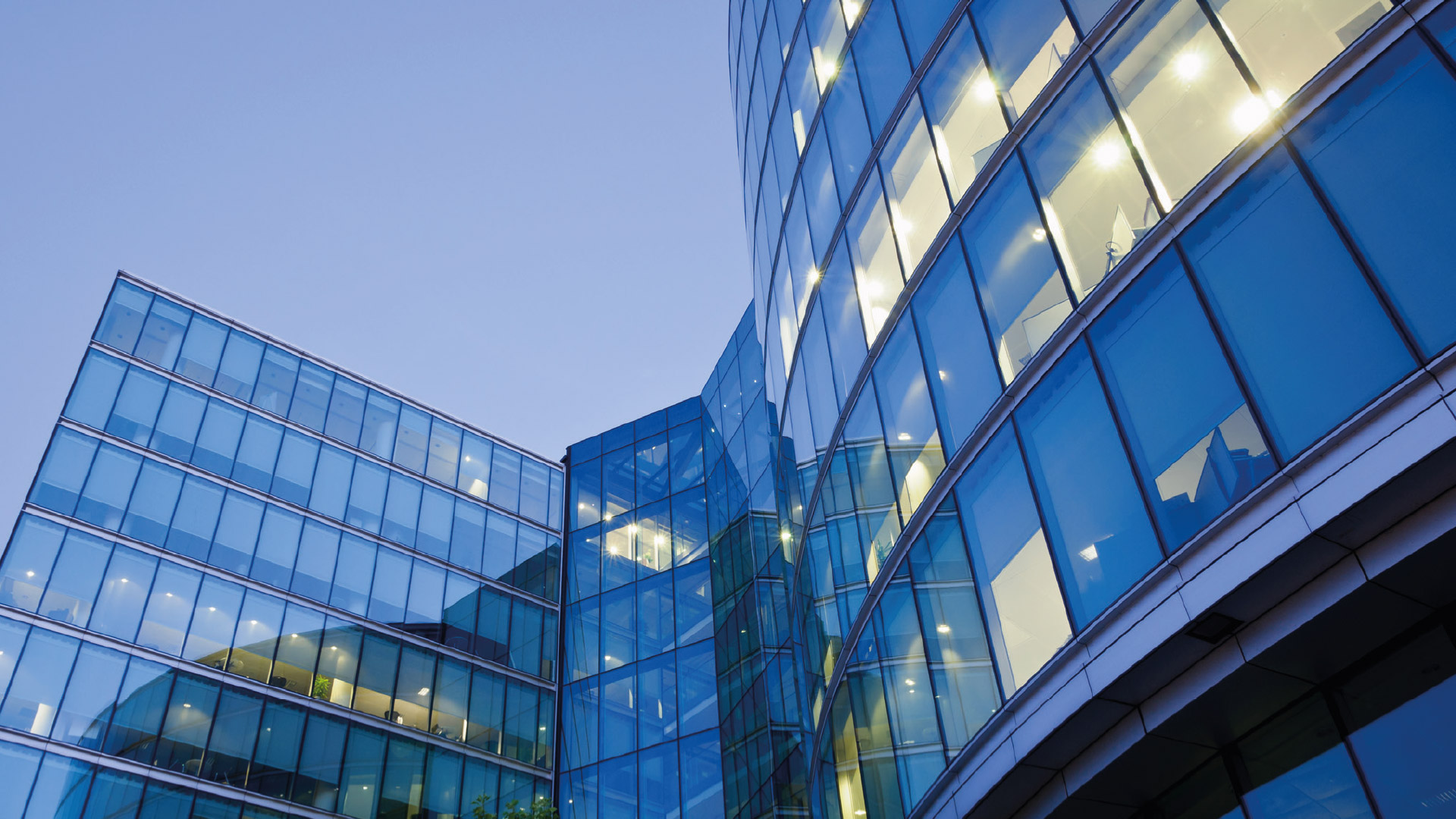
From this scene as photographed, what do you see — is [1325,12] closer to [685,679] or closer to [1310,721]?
[1310,721]

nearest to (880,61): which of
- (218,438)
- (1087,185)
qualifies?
(1087,185)

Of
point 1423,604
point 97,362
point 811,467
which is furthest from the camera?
point 97,362

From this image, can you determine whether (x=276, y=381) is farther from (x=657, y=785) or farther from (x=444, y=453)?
(x=657, y=785)

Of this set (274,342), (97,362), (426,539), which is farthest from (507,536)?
(97,362)

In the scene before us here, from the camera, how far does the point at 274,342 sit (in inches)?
1742

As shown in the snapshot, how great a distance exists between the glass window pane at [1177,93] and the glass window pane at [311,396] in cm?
3543

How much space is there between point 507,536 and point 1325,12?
3879cm

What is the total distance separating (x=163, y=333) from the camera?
41188 mm

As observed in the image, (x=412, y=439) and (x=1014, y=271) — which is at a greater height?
(x=412, y=439)

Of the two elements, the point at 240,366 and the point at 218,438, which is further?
the point at 240,366

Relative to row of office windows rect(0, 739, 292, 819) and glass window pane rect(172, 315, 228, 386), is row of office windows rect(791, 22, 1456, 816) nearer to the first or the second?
row of office windows rect(0, 739, 292, 819)

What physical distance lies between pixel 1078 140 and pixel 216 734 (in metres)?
30.8

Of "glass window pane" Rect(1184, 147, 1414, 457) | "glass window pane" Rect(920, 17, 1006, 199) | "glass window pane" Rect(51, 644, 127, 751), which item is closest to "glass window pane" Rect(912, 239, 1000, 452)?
"glass window pane" Rect(920, 17, 1006, 199)

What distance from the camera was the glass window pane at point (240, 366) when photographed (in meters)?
41.9
